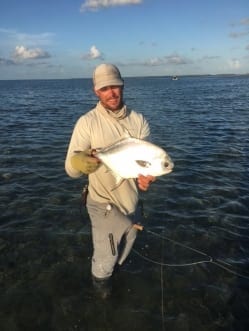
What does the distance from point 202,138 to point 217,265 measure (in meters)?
14.2

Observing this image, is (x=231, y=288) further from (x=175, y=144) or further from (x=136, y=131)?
(x=175, y=144)

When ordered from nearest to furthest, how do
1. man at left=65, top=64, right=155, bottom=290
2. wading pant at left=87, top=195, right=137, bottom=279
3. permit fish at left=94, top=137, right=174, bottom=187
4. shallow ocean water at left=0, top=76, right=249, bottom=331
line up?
permit fish at left=94, top=137, right=174, bottom=187
man at left=65, top=64, right=155, bottom=290
wading pant at left=87, top=195, right=137, bottom=279
shallow ocean water at left=0, top=76, right=249, bottom=331

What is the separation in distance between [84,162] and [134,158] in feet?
2.56

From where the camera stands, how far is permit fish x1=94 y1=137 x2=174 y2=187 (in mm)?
5508

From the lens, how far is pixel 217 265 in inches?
321

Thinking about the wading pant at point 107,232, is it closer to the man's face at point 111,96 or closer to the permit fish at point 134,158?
the permit fish at point 134,158

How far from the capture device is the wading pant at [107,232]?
6.16 metres

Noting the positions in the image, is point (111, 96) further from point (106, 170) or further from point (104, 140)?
point (106, 170)

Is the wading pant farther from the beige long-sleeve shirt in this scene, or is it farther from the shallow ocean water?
the shallow ocean water

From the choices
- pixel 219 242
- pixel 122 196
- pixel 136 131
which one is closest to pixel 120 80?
pixel 136 131

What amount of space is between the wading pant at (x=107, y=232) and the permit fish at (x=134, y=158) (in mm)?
753

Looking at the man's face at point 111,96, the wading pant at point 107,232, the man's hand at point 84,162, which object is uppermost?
the man's face at point 111,96

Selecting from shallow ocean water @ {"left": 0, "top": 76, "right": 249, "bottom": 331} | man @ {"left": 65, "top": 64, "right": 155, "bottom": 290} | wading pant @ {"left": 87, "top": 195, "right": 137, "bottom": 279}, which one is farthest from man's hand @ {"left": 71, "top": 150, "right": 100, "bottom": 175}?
shallow ocean water @ {"left": 0, "top": 76, "right": 249, "bottom": 331}

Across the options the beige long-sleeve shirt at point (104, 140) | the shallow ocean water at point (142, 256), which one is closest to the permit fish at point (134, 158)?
the beige long-sleeve shirt at point (104, 140)
